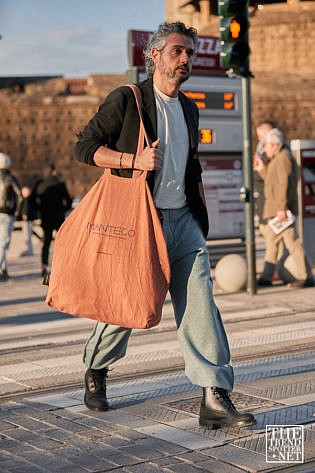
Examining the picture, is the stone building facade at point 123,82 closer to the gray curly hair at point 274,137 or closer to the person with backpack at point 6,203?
the person with backpack at point 6,203

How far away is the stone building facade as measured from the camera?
65.8 m

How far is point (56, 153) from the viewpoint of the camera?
75375 millimetres

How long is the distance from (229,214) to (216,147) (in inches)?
34.0

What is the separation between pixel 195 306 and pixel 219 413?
497 mm

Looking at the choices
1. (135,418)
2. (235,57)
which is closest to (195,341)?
(135,418)

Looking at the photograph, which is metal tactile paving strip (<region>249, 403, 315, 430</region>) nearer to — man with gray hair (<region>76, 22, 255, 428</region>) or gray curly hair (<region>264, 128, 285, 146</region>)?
man with gray hair (<region>76, 22, 255, 428</region>)

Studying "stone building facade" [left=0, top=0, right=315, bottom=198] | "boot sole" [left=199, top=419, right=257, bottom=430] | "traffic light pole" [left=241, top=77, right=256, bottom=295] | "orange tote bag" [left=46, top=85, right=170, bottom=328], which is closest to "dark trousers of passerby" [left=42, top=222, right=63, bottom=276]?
"traffic light pole" [left=241, top=77, right=256, bottom=295]

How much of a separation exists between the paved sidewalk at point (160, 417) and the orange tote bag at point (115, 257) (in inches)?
21.4

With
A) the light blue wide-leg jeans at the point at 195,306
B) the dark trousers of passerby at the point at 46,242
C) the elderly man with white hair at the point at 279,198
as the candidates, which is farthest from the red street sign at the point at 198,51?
the light blue wide-leg jeans at the point at 195,306

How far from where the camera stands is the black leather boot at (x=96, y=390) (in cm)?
528

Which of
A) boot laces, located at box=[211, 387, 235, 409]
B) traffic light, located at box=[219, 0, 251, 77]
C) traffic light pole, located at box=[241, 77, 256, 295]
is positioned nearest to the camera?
boot laces, located at box=[211, 387, 235, 409]

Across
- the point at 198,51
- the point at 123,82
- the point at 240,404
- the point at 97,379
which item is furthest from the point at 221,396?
the point at 123,82

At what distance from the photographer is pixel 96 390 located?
208 inches

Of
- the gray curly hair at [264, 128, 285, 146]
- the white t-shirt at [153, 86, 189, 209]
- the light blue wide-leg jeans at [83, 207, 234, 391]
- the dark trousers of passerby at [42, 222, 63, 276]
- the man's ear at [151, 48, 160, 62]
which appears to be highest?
the man's ear at [151, 48, 160, 62]
